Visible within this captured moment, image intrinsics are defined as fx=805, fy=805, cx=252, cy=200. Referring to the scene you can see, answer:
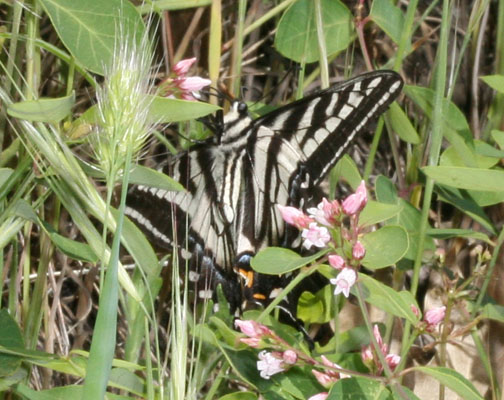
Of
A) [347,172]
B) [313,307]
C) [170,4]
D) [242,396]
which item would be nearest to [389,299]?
[242,396]

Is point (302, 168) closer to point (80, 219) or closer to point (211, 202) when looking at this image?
point (211, 202)

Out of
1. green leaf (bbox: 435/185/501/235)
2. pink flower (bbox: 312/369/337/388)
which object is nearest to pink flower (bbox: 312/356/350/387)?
pink flower (bbox: 312/369/337/388)

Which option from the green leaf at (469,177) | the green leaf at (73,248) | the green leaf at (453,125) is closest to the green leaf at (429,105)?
the green leaf at (453,125)

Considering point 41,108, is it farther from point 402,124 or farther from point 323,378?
point 402,124

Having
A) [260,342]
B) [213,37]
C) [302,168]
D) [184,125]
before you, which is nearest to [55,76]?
[184,125]

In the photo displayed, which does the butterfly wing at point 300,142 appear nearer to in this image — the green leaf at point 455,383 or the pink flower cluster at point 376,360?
the pink flower cluster at point 376,360

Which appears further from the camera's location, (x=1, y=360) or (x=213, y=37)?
(x=213, y=37)

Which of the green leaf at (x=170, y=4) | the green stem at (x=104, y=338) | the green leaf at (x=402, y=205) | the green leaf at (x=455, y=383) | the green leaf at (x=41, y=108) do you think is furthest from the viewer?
the green leaf at (x=402, y=205)

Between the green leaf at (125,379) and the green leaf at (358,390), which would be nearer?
the green leaf at (358,390)
